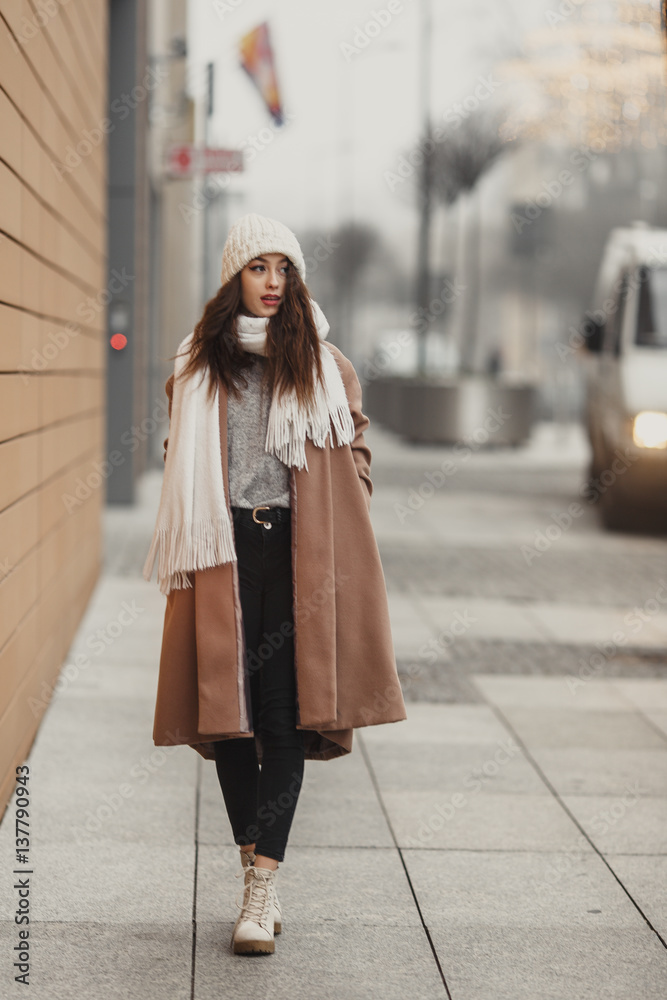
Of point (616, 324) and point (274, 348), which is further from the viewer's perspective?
point (616, 324)

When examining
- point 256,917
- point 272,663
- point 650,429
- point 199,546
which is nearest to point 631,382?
point 650,429

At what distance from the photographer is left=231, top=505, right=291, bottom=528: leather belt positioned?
11.4ft

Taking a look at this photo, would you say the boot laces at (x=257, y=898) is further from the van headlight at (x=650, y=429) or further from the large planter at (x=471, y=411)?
the large planter at (x=471, y=411)

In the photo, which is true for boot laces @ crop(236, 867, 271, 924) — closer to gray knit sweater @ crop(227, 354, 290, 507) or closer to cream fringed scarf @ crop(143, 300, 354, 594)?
cream fringed scarf @ crop(143, 300, 354, 594)

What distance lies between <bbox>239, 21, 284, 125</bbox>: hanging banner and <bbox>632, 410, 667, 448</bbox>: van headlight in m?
5.14

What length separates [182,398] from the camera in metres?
3.46

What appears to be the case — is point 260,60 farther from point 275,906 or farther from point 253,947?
point 253,947

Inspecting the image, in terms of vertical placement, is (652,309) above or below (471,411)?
above

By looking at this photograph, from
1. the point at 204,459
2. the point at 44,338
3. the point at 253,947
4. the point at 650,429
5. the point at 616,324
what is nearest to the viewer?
the point at 253,947

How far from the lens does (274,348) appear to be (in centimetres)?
345

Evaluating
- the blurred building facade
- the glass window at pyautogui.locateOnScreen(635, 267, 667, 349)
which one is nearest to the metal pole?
the glass window at pyautogui.locateOnScreen(635, 267, 667, 349)

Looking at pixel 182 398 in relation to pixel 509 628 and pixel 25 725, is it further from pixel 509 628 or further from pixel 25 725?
pixel 509 628

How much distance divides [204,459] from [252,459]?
14 centimetres

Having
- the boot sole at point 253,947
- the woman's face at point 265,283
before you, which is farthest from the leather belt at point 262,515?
the boot sole at point 253,947
